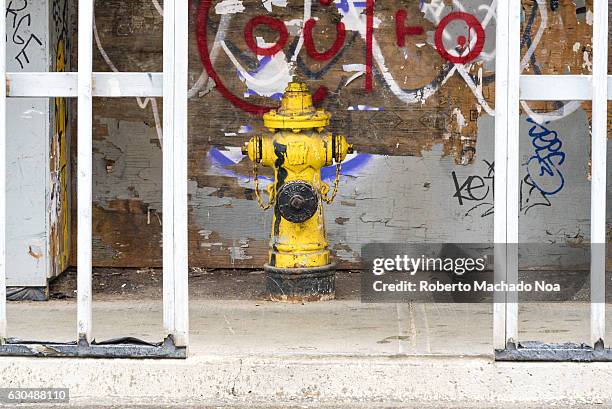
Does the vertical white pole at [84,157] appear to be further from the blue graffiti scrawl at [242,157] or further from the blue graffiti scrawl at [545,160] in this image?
the blue graffiti scrawl at [545,160]

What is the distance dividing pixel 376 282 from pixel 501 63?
3.34 metres

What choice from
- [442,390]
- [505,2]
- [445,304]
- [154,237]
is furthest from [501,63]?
[154,237]

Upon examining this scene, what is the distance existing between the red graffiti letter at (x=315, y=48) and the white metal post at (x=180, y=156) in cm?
287

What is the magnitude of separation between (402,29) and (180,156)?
129 inches

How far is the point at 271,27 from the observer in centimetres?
939

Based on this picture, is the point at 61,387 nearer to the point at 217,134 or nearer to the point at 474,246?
the point at 217,134

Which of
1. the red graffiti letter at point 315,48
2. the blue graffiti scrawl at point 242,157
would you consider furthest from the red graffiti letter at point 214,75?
the blue graffiti scrawl at point 242,157

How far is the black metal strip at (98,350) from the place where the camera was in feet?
22.0

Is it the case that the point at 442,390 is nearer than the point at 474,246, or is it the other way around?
the point at 442,390

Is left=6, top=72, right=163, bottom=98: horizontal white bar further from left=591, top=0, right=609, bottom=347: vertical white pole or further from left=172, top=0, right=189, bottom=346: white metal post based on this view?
left=591, top=0, right=609, bottom=347: vertical white pole

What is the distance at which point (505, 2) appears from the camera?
645cm

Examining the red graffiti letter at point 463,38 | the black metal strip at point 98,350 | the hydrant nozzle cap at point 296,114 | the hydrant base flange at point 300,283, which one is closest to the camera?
the black metal strip at point 98,350

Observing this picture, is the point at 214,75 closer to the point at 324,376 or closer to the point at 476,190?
the point at 476,190

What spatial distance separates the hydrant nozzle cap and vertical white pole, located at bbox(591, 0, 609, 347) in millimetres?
2472
